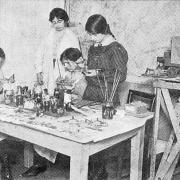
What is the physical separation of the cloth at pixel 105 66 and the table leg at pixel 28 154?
2.72ft

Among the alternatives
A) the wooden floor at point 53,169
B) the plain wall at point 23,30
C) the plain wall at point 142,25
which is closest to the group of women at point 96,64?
the wooden floor at point 53,169

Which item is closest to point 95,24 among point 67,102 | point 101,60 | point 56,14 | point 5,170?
point 101,60

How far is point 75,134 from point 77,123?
0.28 metres

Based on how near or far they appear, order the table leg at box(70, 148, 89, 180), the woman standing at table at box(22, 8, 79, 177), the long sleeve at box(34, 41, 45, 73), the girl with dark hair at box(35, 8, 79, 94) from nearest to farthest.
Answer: the table leg at box(70, 148, 89, 180) → the woman standing at table at box(22, 8, 79, 177) → the girl with dark hair at box(35, 8, 79, 94) → the long sleeve at box(34, 41, 45, 73)

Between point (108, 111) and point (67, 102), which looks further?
point (67, 102)

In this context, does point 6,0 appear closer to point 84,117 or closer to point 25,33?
point 25,33

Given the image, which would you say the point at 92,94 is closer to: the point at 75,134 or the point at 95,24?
the point at 95,24

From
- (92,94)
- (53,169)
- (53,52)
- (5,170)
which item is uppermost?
(53,52)

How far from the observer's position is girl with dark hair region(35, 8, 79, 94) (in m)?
4.17

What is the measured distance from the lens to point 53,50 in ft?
14.4

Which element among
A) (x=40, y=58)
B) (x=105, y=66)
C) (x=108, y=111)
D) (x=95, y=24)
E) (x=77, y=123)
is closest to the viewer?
(x=77, y=123)

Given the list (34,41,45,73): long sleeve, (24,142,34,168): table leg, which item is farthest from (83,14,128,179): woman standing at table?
(34,41,45,73): long sleeve

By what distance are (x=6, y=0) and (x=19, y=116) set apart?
126 inches

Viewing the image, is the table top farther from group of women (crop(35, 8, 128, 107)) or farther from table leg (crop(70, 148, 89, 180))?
group of women (crop(35, 8, 128, 107))
